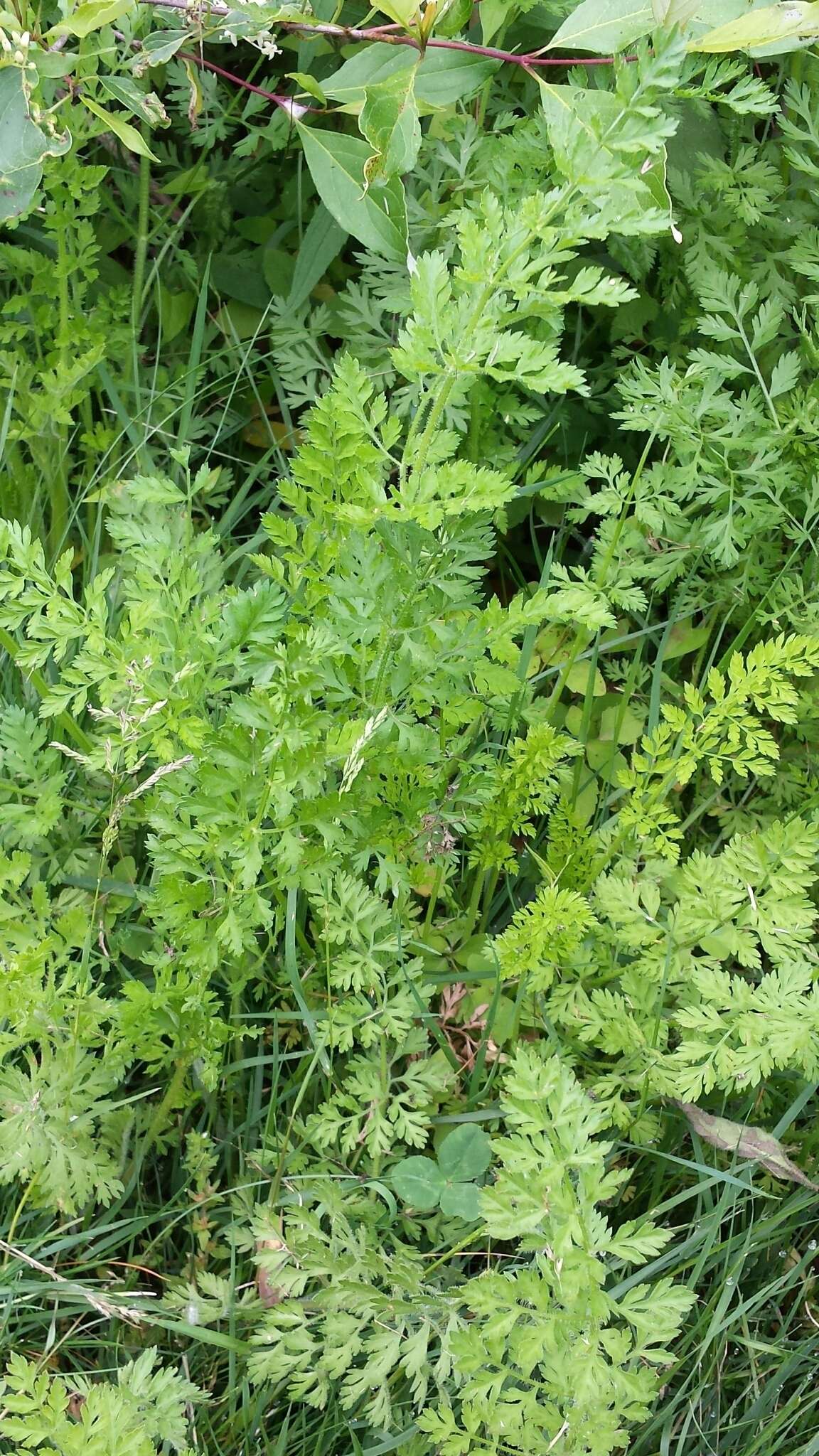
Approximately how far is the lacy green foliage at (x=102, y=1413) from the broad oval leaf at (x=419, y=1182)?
1.25 feet

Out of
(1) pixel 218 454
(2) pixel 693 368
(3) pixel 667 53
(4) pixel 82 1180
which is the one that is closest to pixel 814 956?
(2) pixel 693 368

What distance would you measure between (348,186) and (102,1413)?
5.56 ft

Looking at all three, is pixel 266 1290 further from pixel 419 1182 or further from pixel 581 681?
pixel 581 681

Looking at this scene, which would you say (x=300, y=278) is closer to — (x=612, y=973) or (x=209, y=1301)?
(x=612, y=973)

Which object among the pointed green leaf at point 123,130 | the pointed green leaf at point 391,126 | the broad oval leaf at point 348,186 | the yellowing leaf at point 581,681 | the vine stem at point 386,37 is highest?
the vine stem at point 386,37

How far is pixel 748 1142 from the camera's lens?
1.93 metres

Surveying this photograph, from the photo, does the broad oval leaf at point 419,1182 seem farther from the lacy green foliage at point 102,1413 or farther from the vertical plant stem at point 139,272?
the vertical plant stem at point 139,272

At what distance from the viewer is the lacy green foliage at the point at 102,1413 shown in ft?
4.69

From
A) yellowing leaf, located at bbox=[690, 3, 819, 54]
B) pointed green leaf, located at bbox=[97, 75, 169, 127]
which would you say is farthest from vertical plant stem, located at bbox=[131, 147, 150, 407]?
yellowing leaf, located at bbox=[690, 3, 819, 54]

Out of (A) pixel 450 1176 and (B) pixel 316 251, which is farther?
(B) pixel 316 251

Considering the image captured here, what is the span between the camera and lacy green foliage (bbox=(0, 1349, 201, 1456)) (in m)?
1.43

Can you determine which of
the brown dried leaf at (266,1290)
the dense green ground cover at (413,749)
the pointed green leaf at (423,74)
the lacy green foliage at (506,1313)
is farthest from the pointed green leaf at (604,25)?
the brown dried leaf at (266,1290)

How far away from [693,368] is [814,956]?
995 mm

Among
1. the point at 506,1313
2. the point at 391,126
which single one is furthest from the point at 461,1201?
the point at 391,126
